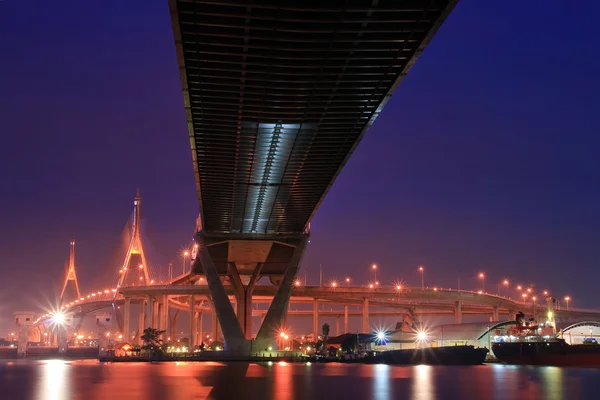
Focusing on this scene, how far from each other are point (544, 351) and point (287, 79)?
53.1 m

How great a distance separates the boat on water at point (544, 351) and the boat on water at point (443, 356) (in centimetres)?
557

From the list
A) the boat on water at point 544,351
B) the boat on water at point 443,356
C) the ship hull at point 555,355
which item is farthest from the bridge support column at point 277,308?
the ship hull at point 555,355

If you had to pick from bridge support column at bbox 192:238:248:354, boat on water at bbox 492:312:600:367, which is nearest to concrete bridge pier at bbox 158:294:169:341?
bridge support column at bbox 192:238:248:354

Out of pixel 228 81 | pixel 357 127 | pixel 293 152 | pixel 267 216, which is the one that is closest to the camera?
pixel 228 81

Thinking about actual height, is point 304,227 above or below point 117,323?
above

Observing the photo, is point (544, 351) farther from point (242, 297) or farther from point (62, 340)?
point (62, 340)

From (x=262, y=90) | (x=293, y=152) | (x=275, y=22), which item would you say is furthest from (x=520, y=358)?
(x=275, y=22)

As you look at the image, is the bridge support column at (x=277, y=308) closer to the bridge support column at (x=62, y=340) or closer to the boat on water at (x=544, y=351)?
the boat on water at (x=544, y=351)

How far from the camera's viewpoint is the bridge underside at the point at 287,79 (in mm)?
24375

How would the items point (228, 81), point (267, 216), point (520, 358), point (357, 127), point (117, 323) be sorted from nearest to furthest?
point (228, 81) < point (357, 127) < point (267, 216) < point (520, 358) < point (117, 323)

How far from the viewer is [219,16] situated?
79.3ft

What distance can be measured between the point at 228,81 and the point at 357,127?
30.0ft

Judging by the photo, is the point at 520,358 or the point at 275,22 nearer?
the point at 275,22

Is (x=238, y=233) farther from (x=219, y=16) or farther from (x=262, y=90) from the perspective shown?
(x=219, y=16)
